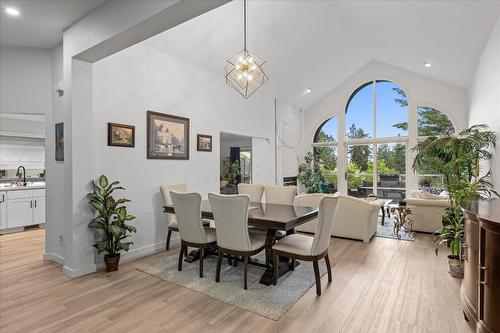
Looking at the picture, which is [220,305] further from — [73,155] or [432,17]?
[432,17]

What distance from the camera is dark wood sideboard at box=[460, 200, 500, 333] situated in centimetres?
169

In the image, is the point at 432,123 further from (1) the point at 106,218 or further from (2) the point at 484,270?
(1) the point at 106,218

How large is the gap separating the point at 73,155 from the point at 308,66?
18.4 feet

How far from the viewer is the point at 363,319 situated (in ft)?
7.93

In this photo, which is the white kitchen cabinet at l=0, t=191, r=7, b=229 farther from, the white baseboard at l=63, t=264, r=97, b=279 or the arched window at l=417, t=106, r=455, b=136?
the arched window at l=417, t=106, r=455, b=136

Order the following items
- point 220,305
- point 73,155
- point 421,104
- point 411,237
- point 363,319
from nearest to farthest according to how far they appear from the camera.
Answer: point 363,319
point 220,305
point 73,155
point 411,237
point 421,104

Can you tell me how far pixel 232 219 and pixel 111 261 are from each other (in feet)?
5.71

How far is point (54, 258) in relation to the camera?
3.94m

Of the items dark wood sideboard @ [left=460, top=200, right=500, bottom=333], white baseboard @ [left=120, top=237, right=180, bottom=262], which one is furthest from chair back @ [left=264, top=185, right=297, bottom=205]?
dark wood sideboard @ [left=460, top=200, right=500, bottom=333]

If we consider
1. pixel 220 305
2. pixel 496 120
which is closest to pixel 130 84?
pixel 220 305

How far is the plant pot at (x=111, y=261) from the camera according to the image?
11.5 ft

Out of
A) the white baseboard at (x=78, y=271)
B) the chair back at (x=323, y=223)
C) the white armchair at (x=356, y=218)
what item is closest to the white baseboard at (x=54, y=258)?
the white baseboard at (x=78, y=271)

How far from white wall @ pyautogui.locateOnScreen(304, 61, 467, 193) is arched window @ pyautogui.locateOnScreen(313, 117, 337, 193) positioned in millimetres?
177

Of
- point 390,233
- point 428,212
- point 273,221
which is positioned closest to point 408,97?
point 428,212
